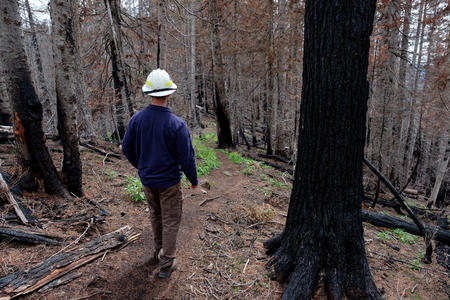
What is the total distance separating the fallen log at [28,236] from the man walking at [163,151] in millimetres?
1622

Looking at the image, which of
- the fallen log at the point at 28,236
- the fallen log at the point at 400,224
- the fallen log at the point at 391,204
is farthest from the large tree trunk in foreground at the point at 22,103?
the fallen log at the point at 391,204

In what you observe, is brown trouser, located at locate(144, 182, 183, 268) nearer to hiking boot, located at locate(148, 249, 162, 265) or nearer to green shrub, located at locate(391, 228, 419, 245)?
hiking boot, located at locate(148, 249, 162, 265)

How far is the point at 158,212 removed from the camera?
327 cm

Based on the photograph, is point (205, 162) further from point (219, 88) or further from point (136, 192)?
point (219, 88)

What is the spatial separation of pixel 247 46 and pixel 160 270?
14.0m

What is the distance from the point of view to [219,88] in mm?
11961

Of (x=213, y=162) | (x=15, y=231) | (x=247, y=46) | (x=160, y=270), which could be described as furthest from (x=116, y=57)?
(x=247, y=46)

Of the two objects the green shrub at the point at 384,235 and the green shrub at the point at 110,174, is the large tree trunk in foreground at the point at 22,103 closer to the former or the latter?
the green shrub at the point at 110,174

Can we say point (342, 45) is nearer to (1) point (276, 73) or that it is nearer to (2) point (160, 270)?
(2) point (160, 270)

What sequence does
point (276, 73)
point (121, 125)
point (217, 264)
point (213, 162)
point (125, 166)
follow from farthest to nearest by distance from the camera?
point (276, 73), point (121, 125), point (213, 162), point (125, 166), point (217, 264)

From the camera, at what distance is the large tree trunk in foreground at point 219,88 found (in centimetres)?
1180

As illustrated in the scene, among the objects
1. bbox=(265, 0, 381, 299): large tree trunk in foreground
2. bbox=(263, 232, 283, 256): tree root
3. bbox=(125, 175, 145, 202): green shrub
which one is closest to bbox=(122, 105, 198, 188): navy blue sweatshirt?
bbox=(265, 0, 381, 299): large tree trunk in foreground

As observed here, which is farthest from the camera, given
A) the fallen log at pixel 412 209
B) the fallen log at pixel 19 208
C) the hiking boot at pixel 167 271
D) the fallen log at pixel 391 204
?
the fallen log at pixel 391 204

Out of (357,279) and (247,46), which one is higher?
(247,46)
